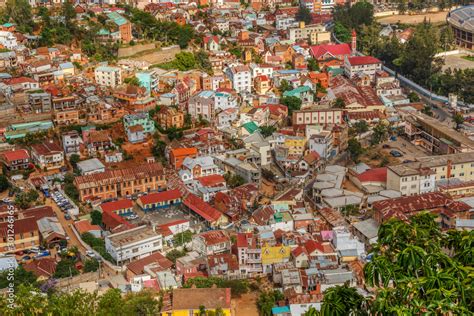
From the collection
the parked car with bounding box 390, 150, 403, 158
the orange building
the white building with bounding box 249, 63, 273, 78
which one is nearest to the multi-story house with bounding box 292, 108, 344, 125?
the parked car with bounding box 390, 150, 403, 158

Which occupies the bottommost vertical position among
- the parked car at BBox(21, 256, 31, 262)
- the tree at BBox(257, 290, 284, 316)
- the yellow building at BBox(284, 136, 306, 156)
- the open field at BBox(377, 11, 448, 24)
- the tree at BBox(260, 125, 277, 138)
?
the tree at BBox(257, 290, 284, 316)

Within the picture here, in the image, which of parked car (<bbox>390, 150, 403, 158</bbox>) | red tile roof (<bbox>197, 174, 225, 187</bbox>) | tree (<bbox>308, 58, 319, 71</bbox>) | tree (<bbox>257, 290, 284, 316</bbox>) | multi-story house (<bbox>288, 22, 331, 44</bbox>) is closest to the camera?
tree (<bbox>257, 290, 284, 316</bbox>)

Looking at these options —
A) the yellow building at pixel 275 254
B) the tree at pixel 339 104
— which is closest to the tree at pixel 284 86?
the tree at pixel 339 104

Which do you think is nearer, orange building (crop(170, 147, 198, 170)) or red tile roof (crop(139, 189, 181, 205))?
red tile roof (crop(139, 189, 181, 205))

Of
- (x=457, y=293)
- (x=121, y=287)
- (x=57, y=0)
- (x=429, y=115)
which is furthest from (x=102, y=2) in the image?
(x=457, y=293)

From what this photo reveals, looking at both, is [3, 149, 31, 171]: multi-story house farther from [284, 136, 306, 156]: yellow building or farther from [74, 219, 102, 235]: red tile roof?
[284, 136, 306, 156]: yellow building

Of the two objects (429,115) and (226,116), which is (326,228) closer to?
(226,116)

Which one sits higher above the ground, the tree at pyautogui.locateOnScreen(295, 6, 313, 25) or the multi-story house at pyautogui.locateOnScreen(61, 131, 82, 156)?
the tree at pyautogui.locateOnScreen(295, 6, 313, 25)
